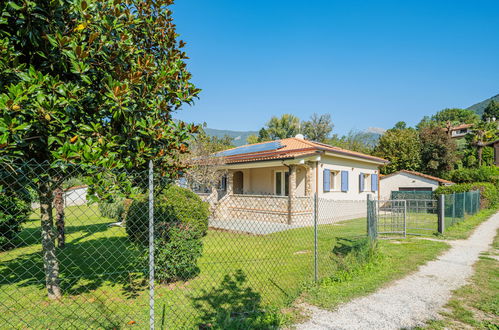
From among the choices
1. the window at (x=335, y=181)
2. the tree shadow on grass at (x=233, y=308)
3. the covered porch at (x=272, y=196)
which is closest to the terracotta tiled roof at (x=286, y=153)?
the covered porch at (x=272, y=196)

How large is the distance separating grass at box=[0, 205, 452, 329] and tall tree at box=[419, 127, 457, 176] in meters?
28.5

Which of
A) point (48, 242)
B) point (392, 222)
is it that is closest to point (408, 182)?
point (392, 222)

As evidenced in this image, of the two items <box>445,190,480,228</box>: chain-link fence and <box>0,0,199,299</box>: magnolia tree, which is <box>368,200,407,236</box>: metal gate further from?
<box>0,0,199,299</box>: magnolia tree

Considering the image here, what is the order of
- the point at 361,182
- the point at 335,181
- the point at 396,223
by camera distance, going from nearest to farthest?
the point at 396,223 < the point at 335,181 < the point at 361,182

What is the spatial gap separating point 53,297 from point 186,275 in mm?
2235

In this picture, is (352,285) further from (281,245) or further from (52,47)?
(52,47)

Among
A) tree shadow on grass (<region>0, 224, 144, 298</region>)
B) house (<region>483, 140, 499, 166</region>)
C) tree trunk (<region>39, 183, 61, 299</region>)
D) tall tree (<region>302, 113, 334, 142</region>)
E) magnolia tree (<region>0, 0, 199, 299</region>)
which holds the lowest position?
tree shadow on grass (<region>0, 224, 144, 298</region>)

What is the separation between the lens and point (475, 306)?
452cm

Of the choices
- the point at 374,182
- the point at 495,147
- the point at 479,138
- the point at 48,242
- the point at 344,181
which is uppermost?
the point at 479,138

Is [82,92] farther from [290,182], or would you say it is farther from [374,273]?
[290,182]

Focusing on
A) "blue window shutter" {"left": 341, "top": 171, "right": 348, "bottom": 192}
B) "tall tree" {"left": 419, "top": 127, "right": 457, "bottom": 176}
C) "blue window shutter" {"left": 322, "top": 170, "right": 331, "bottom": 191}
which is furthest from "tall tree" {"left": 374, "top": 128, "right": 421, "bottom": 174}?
"blue window shutter" {"left": 322, "top": 170, "right": 331, "bottom": 191}

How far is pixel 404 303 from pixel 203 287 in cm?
347

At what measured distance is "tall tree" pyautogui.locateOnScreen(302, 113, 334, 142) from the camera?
173 ft

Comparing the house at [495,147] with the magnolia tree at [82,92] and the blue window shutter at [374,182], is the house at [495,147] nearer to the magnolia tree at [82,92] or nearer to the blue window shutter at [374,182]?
the blue window shutter at [374,182]
